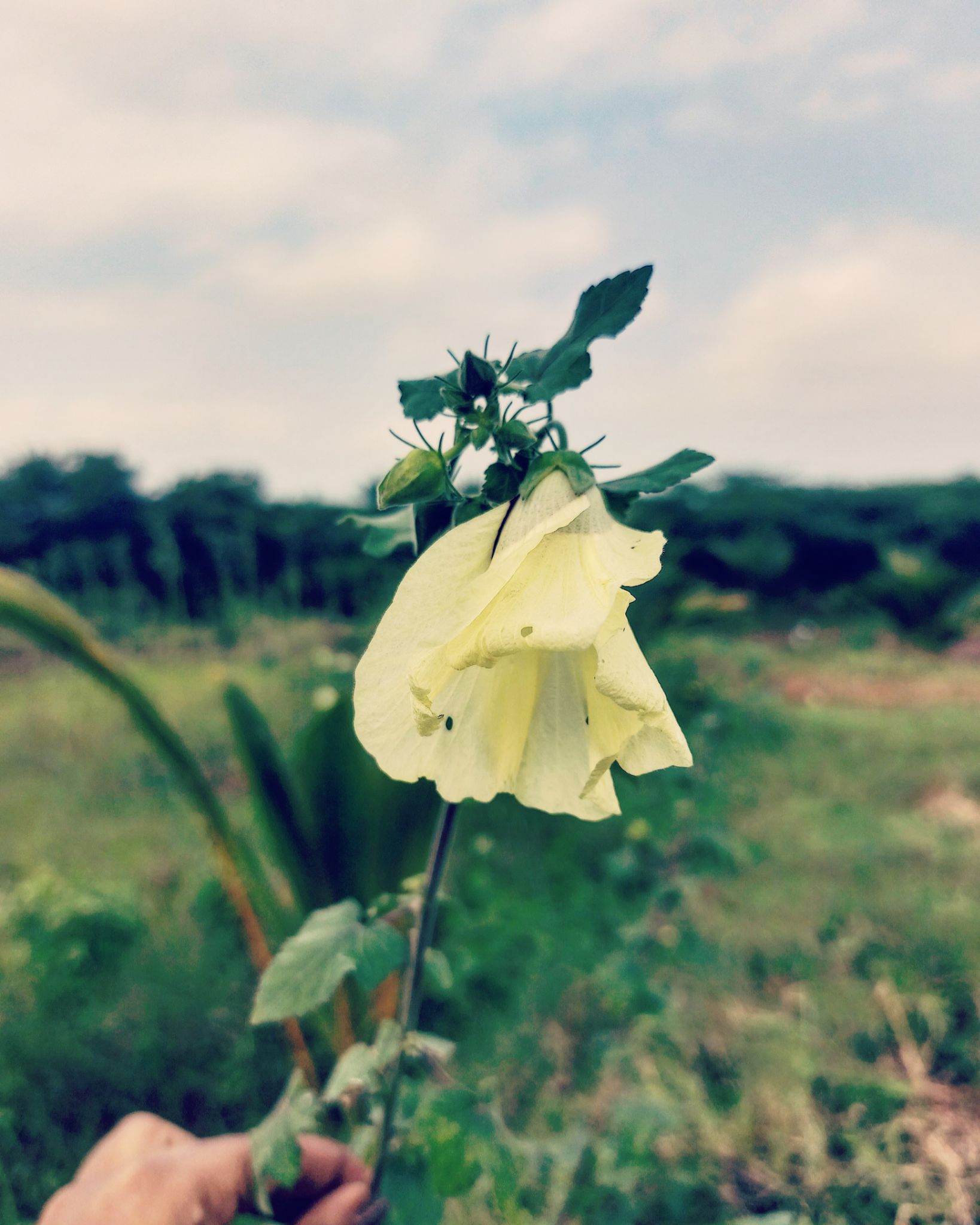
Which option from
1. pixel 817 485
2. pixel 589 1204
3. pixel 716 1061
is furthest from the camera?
pixel 817 485

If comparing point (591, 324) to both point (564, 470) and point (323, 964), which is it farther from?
point (323, 964)

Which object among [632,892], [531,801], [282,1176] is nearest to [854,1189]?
[632,892]

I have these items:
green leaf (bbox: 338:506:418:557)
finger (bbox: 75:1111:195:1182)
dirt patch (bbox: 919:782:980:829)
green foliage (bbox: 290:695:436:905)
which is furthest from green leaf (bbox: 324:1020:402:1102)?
dirt patch (bbox: 919:782:980:829)

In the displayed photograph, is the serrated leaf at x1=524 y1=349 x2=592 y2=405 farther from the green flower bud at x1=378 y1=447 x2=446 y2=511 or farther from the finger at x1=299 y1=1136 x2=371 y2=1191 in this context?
the finger at x1=299 y1=1136 x2=371 y2=1191

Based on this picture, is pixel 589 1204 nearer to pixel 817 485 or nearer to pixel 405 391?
pixel 405 391

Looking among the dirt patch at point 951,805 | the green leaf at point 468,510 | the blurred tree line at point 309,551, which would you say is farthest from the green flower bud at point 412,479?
the blurred tree line at point 309,551

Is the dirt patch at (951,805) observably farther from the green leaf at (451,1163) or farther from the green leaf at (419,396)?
the green leaf at (419,396)

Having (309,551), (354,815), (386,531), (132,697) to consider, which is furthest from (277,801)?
(309,551)
